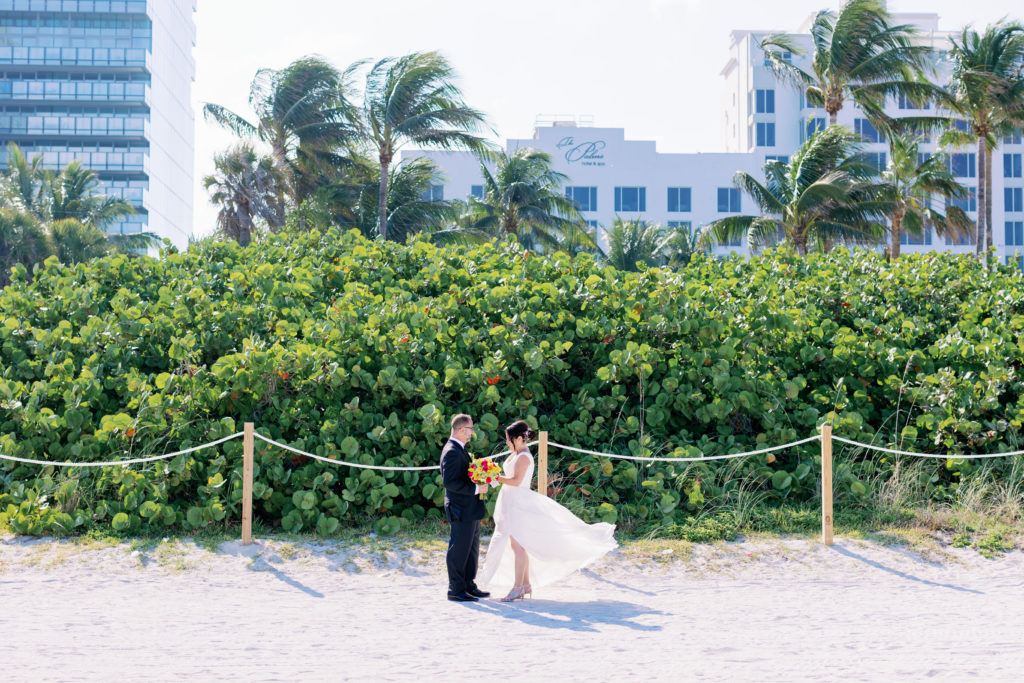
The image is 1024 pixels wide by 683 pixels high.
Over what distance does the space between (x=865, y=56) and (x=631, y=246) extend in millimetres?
12567

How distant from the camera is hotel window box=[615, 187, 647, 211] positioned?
63062 mm

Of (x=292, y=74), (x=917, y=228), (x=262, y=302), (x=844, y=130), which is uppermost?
(x=292, y=74)

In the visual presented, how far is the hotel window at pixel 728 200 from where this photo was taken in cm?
6309

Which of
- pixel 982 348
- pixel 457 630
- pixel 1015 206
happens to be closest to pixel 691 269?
pixel 982 348

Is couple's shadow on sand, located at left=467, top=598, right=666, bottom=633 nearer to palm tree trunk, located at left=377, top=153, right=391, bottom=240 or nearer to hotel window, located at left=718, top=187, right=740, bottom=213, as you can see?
palm tree trunk, located at left=377, top=153, right=391, bottom=240

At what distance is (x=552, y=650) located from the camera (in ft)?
18.6

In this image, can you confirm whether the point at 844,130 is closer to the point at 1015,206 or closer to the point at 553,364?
the point at 553,364

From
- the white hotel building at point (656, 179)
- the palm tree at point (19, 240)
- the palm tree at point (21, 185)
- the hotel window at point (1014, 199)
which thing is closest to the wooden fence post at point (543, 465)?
the palm tree at point (19, 240)

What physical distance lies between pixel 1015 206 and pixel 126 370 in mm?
68798

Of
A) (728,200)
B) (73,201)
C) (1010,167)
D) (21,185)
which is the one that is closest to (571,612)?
(73,201)

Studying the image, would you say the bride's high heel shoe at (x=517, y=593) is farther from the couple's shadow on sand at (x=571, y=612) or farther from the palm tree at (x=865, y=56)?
the palm tree at (x=865, y=56)

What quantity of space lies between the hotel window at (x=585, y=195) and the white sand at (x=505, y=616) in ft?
181

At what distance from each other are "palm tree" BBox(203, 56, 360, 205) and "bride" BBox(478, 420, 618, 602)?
21908mm

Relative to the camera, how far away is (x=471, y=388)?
10320 mm
